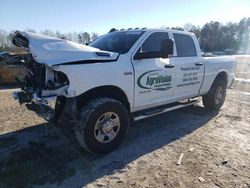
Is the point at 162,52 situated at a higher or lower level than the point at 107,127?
higher

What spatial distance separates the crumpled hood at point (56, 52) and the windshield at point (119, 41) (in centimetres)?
64

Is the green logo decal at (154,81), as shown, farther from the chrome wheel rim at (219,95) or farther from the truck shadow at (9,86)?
the truck shadow at (9,86)

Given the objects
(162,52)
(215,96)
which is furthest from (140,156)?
(215,96)

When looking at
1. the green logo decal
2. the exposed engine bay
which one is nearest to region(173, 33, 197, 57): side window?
the green logo decal

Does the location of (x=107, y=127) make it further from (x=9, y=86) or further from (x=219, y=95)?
(x=9, y=86)

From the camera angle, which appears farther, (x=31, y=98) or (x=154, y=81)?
(x=154, y=81)

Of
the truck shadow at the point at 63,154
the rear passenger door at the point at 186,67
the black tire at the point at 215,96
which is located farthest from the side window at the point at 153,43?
the black tire at the point at 215,96

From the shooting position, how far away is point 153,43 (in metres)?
5.25

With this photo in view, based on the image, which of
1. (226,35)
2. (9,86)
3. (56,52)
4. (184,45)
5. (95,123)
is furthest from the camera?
(226,35)

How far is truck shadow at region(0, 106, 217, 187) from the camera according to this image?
3.71m

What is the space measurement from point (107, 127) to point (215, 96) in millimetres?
3936

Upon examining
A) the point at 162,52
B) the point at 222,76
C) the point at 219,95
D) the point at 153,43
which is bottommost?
the point at 219,95

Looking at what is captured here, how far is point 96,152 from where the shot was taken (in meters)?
4.30

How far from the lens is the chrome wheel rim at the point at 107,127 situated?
4297mm
